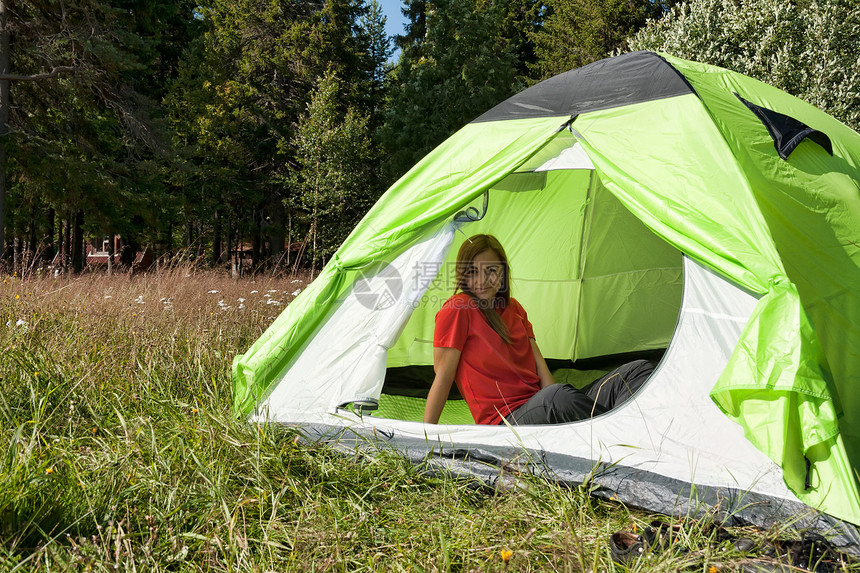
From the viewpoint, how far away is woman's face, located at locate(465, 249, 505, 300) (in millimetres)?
2779

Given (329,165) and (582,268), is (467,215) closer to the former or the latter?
(582,268)

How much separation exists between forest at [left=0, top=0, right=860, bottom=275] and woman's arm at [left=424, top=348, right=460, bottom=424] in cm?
407

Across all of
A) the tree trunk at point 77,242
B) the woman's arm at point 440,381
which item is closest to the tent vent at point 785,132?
the woman's arm at point 440,381

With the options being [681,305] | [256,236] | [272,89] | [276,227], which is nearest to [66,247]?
[256,236]

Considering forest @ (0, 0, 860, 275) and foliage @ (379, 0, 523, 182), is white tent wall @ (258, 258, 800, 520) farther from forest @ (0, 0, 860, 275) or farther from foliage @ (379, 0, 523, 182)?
foliage @ (379, 0, 523, 182)

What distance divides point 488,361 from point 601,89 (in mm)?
1301

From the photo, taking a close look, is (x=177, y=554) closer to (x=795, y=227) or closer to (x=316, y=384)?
(x=316, y=384)

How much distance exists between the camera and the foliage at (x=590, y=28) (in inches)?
666

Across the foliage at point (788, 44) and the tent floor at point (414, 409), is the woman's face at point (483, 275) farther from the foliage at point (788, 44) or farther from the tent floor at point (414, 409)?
the foliage at point (788, 44)

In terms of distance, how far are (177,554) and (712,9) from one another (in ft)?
37.9

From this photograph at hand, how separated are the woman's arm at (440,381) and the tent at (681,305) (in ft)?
0.21

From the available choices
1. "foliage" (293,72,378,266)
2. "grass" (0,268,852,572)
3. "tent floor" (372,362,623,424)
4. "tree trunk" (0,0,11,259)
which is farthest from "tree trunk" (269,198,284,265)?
"grass" (0,268,852,572)

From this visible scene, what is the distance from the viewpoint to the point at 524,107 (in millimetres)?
2904

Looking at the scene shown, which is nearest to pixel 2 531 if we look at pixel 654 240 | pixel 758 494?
pixel 758 494
